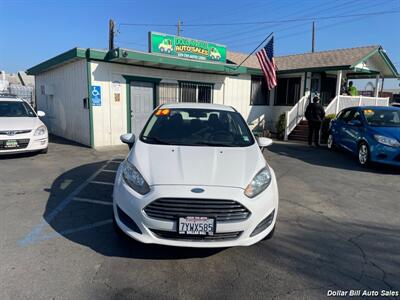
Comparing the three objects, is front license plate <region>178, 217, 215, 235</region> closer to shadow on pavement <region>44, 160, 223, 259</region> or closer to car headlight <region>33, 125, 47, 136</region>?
shadow on pavement <region>44, 160, 223, 259</region>

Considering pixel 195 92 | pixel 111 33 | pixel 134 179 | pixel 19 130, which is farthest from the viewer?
pixel 111 33

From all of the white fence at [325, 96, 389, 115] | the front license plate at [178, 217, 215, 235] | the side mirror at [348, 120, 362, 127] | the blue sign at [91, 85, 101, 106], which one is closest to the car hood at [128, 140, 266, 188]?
the front license plate at [178, 217, 215, 235]

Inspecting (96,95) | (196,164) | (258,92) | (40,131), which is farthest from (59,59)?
(196,164)

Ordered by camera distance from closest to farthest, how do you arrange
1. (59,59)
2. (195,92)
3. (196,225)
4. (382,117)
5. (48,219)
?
(196,225)
(48,219)
(382,117)
(59,59)
(195,92)

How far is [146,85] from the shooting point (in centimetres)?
1131

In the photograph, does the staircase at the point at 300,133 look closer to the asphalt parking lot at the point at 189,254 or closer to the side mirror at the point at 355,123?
the side mirror at the point at 355,123

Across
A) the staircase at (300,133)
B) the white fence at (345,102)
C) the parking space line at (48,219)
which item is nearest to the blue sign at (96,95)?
the parking space line at (48,219)

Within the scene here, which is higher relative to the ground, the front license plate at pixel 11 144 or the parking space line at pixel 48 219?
the front license plate at pixel 11 144

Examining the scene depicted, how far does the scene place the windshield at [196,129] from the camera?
3.89m

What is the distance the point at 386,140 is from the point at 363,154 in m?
0.79

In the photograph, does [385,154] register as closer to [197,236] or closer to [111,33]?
[197,236]

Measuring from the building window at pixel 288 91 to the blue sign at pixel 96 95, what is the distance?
9.66 metres

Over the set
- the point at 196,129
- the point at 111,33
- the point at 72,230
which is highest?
the point at 111,33

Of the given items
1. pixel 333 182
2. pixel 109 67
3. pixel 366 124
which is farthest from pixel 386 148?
pixel 109 67
